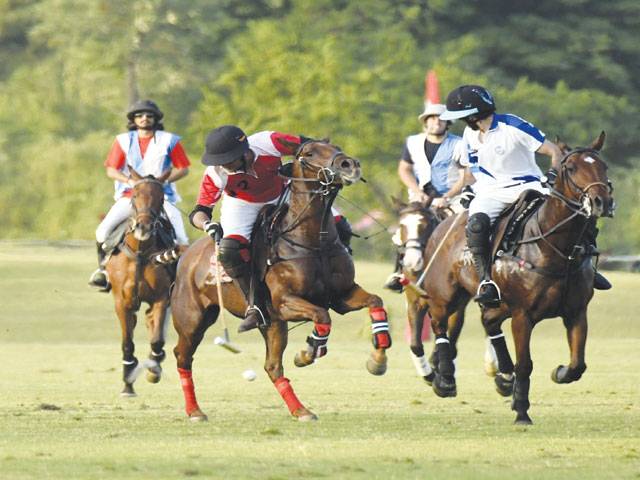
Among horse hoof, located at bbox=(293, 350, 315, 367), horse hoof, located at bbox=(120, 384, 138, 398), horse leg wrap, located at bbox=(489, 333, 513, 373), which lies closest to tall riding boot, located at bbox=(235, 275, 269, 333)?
horse hoof, located at bbox=(293, 350, 315, 367)

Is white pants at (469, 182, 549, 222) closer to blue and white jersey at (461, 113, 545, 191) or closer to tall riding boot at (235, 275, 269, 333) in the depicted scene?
blue and white jersey at (461, 113, 545, 191)

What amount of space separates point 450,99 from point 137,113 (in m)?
4.94

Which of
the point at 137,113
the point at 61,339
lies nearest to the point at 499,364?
the point at 137,113

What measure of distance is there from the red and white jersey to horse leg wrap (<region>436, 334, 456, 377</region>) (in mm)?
2335

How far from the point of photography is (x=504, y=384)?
15.7m

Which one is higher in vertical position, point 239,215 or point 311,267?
point 239,215

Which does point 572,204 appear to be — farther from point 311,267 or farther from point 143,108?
point 143,108

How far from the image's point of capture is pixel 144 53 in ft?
169

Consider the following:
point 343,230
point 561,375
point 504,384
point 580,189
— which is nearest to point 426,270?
point 504,384

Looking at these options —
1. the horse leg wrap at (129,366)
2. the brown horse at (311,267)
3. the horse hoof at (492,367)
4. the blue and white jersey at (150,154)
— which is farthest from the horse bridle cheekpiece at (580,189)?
the blue and white jersey at (150,154)

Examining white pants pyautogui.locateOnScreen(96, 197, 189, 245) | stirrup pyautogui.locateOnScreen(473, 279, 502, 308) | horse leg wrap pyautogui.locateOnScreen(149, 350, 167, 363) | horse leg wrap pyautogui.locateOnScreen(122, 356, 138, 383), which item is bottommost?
horse leg wrap pyautogui.locateOnScreen(149, 350, 167, 363)

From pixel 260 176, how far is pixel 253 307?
0.96 meters

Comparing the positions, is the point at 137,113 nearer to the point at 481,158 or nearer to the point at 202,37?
the point at 481,158

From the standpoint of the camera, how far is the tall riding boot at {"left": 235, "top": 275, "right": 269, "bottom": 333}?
13.8 meters
